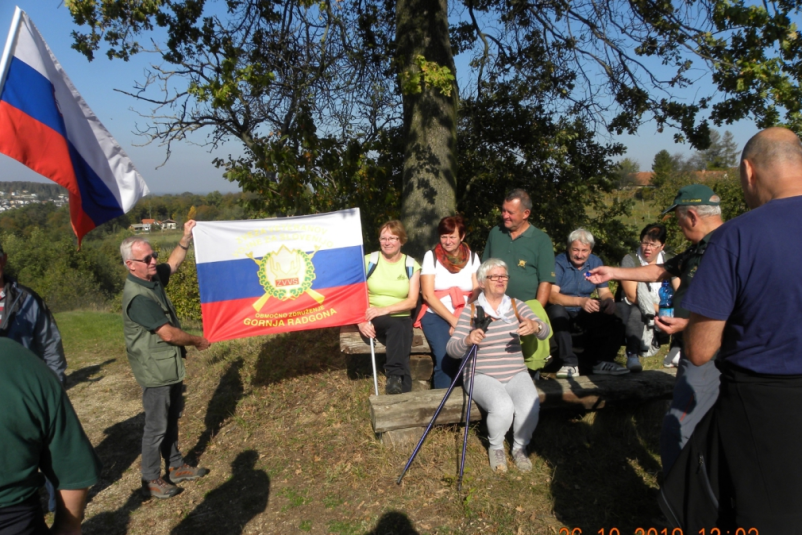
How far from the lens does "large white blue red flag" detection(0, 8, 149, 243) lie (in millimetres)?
3539

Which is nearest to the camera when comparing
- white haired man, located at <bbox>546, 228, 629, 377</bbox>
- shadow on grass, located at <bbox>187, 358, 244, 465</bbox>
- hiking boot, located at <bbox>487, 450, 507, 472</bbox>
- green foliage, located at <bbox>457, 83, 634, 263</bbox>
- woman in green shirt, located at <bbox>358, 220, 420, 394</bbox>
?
hiking boot, located at <bbox>487, 450, 507, 472</bbox>

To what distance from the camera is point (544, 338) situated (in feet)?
14.3

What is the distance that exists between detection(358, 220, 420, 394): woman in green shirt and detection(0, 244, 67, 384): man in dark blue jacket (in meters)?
2.39

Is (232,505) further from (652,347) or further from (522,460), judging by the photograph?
(652,347)

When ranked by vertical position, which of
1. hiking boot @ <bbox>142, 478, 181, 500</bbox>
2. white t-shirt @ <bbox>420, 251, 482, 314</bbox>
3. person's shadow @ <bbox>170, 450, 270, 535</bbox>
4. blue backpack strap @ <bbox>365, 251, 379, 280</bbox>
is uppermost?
blue backpack strap @ <bbox>365, 251, 379, 280</bbox>

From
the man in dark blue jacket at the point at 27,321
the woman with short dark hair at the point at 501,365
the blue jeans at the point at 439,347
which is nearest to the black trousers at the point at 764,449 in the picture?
the woman with short dark hair at the point at 501,365

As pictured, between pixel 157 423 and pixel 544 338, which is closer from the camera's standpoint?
pixel 157 423

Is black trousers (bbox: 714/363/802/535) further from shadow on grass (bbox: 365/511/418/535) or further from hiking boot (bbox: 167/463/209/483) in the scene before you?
hiking boot (bbox: 167/463/209/483)

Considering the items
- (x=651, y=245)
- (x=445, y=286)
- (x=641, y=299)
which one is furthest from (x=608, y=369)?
(x=445, y=286)

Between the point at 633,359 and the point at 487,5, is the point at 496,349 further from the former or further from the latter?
the point at 487,5

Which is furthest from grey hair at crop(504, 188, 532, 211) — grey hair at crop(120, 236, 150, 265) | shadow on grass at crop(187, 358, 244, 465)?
shadow on grass at crop(187, 358, 244, 465)

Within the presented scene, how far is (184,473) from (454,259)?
287 centimetres

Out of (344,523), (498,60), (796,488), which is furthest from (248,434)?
(498,60)

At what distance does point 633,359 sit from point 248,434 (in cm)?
371
